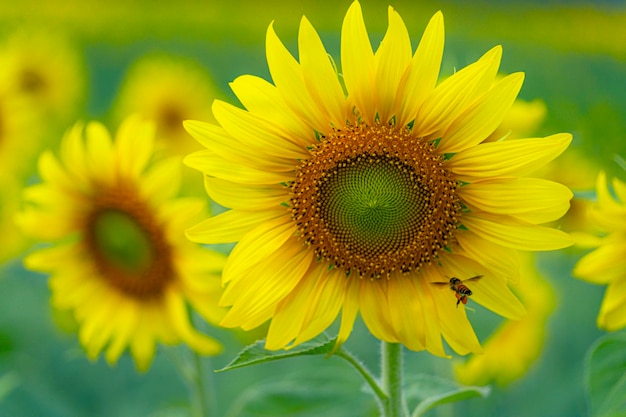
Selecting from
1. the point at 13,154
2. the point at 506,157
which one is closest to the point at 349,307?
the point at 506,157

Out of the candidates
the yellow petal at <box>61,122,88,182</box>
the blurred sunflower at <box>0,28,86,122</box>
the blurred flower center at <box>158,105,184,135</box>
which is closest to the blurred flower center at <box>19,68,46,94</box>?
the blurred sunflower at <box>0,28,86,122</box>

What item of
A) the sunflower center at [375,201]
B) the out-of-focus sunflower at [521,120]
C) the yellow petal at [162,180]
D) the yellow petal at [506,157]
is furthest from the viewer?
the yellow petal at [162,180]

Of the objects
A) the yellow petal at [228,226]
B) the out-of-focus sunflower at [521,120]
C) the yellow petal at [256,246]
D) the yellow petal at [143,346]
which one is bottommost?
the yellow petal at [143,346]

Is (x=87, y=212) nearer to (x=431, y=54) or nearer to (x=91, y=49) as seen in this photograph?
(x=431, y=54)

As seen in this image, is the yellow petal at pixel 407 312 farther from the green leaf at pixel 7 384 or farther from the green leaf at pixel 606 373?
the green leaf at pixel 7 384

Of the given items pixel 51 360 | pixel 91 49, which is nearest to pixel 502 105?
pixel 51 360

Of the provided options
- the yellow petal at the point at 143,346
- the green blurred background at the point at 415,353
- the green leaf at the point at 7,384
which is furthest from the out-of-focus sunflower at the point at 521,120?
the green leaf at the point at 7,384
